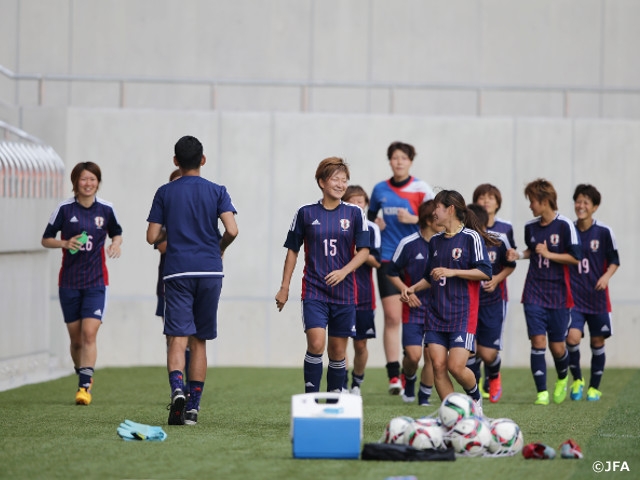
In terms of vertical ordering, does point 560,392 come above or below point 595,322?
below

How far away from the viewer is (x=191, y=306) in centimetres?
923

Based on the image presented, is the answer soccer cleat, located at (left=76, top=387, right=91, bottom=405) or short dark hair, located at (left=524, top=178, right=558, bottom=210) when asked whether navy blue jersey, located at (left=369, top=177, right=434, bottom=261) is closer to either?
short dark hair, located at (left=524, top=178, right=558, bottom=210)

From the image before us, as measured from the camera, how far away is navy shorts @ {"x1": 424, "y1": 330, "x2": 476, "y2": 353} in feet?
29.5

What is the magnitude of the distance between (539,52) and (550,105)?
835 millimetres

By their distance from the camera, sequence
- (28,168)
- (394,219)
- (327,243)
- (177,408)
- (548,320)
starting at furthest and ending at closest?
(28,168) < (394,219) < (548,320) < (327,243) < (177,408)

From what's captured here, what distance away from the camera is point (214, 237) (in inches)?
366

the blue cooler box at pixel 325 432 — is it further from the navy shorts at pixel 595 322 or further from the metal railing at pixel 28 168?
the metal railing at pixel 28 168

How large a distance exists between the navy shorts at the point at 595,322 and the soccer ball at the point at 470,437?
4.96m

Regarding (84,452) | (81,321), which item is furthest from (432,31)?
(84,452)

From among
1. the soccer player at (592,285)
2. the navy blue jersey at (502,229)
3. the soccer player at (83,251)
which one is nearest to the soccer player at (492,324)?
the navy blue jersey at (502,229)

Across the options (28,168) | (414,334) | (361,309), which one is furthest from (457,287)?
(28,168)

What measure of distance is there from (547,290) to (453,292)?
2799 millimetres

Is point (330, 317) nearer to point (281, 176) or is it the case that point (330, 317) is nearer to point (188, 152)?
point (188, 152)

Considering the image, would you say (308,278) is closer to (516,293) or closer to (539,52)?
(516,293)
